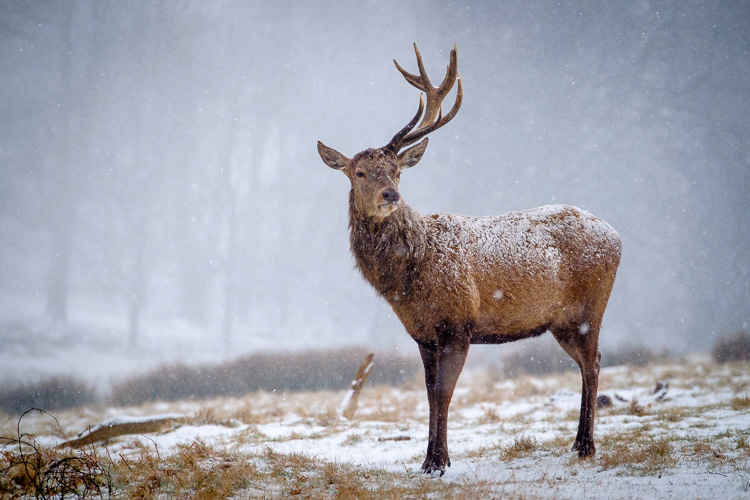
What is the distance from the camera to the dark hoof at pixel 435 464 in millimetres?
4438

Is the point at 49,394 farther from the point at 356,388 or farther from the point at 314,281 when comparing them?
the point at 314,281

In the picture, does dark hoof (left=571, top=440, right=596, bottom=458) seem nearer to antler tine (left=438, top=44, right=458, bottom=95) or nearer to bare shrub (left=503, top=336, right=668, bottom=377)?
antler tine (left=438, top=44, right=458, bottom=95)

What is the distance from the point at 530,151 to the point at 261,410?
83.3 metres

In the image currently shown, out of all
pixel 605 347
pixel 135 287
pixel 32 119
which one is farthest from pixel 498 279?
pixel 32 119

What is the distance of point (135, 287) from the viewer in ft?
105

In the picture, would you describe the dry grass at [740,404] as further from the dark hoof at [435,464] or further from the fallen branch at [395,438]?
the dark hoof at [435,464]

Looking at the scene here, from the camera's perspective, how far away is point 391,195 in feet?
14.7

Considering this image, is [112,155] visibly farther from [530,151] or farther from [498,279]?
[530,151]

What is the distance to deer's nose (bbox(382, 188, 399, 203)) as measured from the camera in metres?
4.45

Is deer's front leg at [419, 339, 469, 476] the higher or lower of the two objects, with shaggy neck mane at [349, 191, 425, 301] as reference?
lower

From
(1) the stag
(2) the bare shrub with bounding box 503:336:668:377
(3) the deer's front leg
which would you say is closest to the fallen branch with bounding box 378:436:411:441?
(1) the stag

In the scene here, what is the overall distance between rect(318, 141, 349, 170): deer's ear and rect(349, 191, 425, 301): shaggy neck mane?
0.72 m

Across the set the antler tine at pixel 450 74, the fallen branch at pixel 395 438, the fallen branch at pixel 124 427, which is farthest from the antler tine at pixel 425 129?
the fallen branch at pixel 124 427

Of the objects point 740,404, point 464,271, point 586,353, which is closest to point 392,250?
point 464,271
